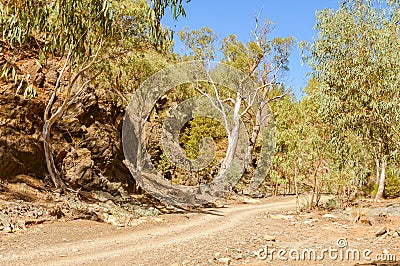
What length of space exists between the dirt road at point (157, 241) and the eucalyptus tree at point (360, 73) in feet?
12.9

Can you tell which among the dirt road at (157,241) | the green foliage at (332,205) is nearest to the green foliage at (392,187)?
the green foliage at (332,205)

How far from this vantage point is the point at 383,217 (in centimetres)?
1644

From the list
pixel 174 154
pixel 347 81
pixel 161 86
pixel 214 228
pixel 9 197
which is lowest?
pixel 214 228

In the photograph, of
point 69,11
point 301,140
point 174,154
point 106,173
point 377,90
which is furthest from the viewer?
point 174,154

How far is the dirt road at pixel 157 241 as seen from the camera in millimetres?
9461

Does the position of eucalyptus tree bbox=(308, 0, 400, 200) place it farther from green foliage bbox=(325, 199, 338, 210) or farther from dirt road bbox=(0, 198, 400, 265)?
green foliage bbox=(325, 199, 338, 210)

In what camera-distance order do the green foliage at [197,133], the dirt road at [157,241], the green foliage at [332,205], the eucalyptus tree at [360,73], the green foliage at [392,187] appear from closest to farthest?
the dirt road at [157,241] < the eucalyptus tree at [360,73] < the green foliage at [332,205] < the green foliage at [197,133] < the green foliage at [392,187]

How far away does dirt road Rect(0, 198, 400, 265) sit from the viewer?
31.0ft

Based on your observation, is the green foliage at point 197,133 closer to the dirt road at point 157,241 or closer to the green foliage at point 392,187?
the dirt road at point 157,241

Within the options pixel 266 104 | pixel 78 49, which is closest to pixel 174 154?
pixel 266 104

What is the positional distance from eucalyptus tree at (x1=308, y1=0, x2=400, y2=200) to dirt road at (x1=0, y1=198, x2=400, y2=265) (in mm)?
3919

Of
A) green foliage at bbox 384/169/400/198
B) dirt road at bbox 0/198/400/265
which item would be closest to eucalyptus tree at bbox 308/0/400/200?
dirt road at bbox 0/198/400/265

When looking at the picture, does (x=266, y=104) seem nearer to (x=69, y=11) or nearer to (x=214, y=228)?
(x=214, y=228)

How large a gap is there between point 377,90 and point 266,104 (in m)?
21.7
